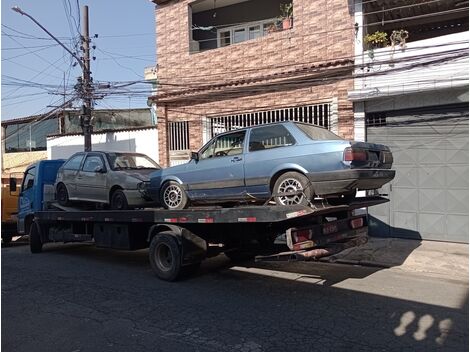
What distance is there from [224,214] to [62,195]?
5741 millimetres

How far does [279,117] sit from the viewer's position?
13.4m

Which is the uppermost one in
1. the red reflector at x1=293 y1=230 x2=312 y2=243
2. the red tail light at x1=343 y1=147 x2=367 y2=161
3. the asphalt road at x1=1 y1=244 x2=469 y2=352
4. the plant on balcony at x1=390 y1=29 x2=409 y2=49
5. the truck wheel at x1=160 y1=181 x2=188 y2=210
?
the plant on balcony at x1=390 y1=29 x2=409 y2=49

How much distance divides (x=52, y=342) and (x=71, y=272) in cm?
394

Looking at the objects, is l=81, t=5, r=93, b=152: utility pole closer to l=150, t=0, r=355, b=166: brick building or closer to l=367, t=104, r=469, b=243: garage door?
l=150, t=0, r=355, b=166: brick building

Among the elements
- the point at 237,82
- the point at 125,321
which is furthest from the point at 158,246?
the point at 237,82

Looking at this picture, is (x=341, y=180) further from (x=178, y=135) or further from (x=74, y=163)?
(x=178, y=135)

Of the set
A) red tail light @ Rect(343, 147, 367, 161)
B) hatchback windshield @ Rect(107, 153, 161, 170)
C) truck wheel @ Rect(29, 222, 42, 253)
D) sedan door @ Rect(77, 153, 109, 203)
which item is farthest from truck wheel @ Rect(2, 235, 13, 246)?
red tail light @ Rect(343, 147, 367, 161)

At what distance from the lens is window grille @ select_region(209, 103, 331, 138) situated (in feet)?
41.4

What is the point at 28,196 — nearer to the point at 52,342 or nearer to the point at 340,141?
the point at 52,342

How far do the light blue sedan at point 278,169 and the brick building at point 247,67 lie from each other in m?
5.63

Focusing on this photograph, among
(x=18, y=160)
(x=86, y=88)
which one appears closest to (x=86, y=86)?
(x=86, y=88)

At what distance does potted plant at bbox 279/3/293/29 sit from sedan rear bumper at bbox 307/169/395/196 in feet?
27.2

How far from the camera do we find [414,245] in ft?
35.0

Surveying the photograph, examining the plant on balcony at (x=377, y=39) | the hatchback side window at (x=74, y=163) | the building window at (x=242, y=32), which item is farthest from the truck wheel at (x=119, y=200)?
the building window at (x=242, y=32)
